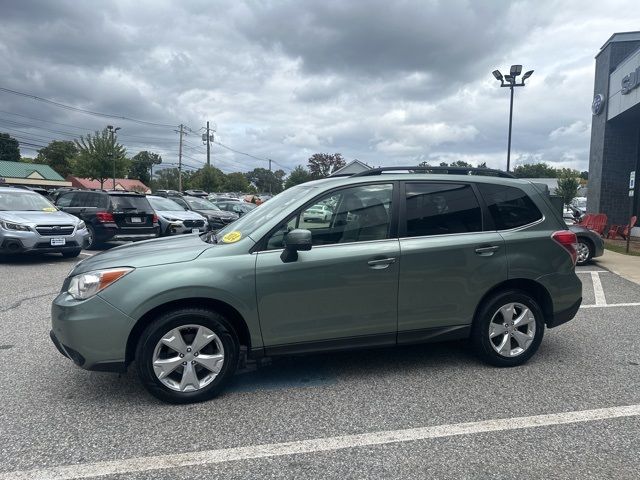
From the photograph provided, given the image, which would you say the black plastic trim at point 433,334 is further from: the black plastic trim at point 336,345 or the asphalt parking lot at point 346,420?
the asphalt parking lot at point 346,420

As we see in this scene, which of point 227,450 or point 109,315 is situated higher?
point 109,315

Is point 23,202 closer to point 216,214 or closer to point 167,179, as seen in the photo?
point 216,214

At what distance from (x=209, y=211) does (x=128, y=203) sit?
5997 millimetres

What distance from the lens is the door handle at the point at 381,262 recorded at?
3723 mm

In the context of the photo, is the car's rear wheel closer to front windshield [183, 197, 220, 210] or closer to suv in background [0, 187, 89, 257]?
suv in background [0, 187, 89, 257]

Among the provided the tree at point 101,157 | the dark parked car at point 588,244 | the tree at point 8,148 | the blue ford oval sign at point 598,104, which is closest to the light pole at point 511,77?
the blue ford oval sign at point 598,104

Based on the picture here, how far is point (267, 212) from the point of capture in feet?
13.3

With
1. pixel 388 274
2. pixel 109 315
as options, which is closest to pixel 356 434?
pixel 388 274

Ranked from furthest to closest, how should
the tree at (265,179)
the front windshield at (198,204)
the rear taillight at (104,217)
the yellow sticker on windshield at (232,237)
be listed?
1. the tree at (265,179)
2. the front windshield at (198,204)
3. the rear taillight at (104,217)
4. the yellow sticker on windshield at (232,237)

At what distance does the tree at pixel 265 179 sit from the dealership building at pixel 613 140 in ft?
322

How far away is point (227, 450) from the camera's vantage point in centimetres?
287

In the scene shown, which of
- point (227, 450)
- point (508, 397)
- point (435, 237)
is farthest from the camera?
point (435, 237)

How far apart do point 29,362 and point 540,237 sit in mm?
4774

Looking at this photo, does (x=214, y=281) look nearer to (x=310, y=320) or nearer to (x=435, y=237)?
(x=310, y=320)
